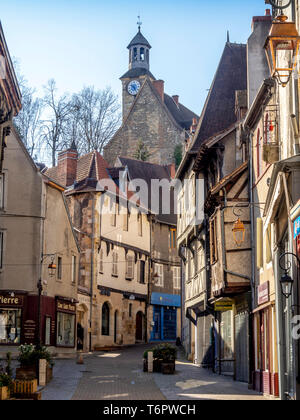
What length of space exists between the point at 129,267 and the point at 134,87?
106ft

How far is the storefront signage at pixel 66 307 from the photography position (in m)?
33.2

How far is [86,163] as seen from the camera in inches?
1695

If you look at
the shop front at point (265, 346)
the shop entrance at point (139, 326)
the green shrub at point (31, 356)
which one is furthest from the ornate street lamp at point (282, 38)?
the shop entrance at point (139, 326)

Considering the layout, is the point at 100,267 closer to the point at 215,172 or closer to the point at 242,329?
the point at 215,172

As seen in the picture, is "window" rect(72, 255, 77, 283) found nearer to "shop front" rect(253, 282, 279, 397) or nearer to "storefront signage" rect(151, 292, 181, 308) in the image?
"storefront signage" rect(151, 292, 181, 308)

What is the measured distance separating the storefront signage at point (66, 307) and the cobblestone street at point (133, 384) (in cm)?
407

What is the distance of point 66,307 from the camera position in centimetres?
3425

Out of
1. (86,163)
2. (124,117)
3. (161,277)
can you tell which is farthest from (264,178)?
(124,117)

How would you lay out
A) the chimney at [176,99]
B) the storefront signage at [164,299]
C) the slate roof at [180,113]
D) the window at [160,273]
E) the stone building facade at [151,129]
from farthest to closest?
the chimney at [176,99] < the slate roof at [180,113] < the stone building facade at [151,129] < the window at [160,273] < the storefront signage at [164,299]

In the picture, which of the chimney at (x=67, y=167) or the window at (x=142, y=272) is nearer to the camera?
the chimney at (x=67, y=167)

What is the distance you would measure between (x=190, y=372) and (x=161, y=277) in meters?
23.2

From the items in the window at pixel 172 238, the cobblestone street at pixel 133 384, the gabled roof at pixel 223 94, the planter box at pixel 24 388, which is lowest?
the cobblestone street at pixel 133 384

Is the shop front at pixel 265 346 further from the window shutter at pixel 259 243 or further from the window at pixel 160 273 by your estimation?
the window at pixel 160 273

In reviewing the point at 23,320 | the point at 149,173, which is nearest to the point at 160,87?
the point at 149,173
